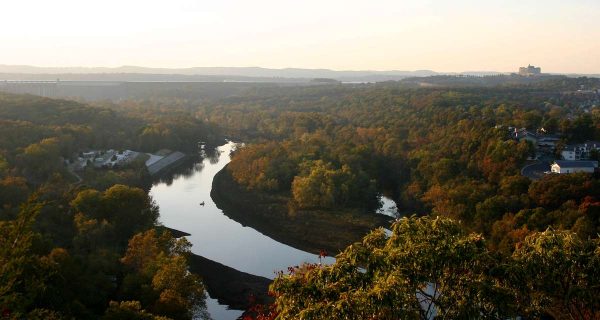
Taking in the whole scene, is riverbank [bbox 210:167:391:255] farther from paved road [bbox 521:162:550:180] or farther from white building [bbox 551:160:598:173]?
white building [bbox 551:160:598:173]

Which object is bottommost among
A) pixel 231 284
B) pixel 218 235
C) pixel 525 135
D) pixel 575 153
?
pixel 218 235

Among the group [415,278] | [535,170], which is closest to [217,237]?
[535,170]

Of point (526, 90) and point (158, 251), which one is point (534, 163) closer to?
point (158, 251)

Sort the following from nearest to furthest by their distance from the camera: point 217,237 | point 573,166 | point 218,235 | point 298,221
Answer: point 217,237 < point 218,235 < point 573,166 < point 298,221

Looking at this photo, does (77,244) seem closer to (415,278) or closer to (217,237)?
(217,237)

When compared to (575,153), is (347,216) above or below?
below

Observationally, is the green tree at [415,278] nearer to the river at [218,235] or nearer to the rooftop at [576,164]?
the river at [218,235]
